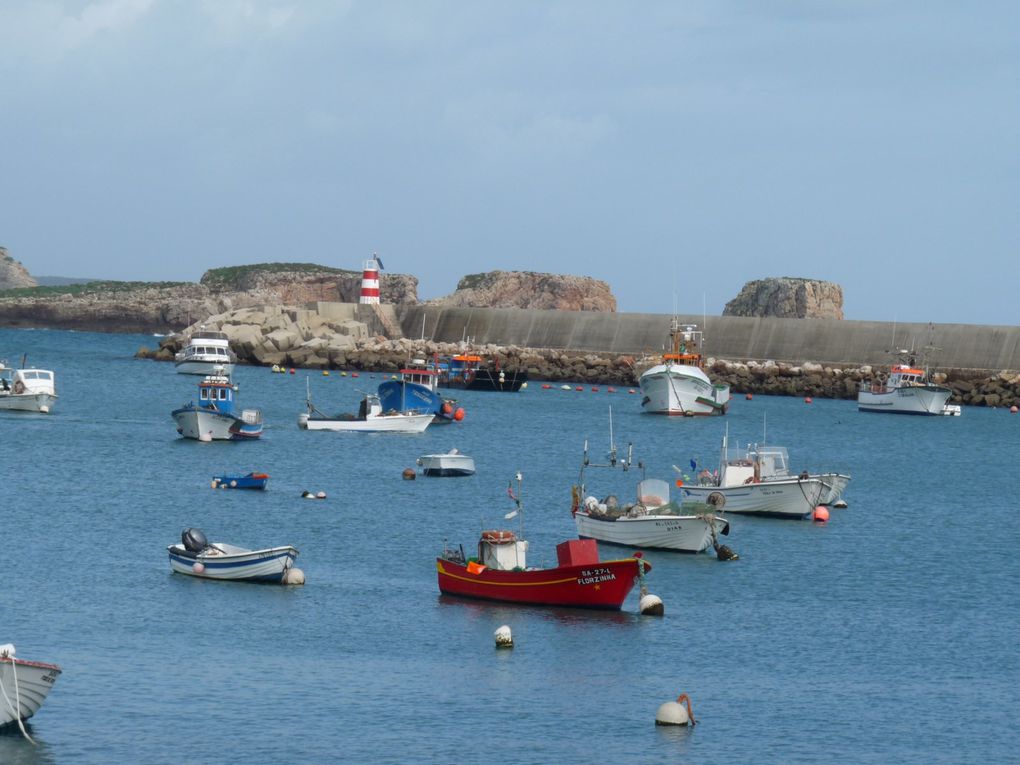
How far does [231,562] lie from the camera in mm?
30500

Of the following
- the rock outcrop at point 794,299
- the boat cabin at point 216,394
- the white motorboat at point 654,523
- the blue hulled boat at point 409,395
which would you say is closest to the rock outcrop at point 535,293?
the rock outcrop at point 794,299

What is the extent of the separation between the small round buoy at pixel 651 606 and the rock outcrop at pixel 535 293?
133059 mm

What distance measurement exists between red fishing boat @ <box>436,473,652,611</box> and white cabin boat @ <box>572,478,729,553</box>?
5.47 meters

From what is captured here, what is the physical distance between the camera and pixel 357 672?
79.9 feet

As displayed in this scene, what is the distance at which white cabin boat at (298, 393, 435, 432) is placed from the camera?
6400 centimetres

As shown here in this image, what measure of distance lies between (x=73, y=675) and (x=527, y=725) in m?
6.63

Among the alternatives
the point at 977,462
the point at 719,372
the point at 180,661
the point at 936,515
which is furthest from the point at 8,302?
the point at 180,661

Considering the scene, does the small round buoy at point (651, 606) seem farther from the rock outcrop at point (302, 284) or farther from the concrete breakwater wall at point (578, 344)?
the rock outcrop at point (302, 284)

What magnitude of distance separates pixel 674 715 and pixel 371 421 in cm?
4293

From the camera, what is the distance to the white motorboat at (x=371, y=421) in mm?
64000

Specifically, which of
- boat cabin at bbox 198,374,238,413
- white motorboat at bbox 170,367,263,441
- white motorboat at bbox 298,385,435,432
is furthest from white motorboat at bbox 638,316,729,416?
boat cabin at bbox 198,374,238,413

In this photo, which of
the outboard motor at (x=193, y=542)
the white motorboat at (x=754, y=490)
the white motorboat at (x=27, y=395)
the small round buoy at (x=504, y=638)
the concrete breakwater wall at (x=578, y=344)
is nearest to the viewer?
the small round buoy at (x=504, y=638)

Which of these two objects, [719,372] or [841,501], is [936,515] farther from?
[719,372]

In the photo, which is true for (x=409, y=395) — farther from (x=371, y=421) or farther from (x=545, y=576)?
(x=545, y=576)
